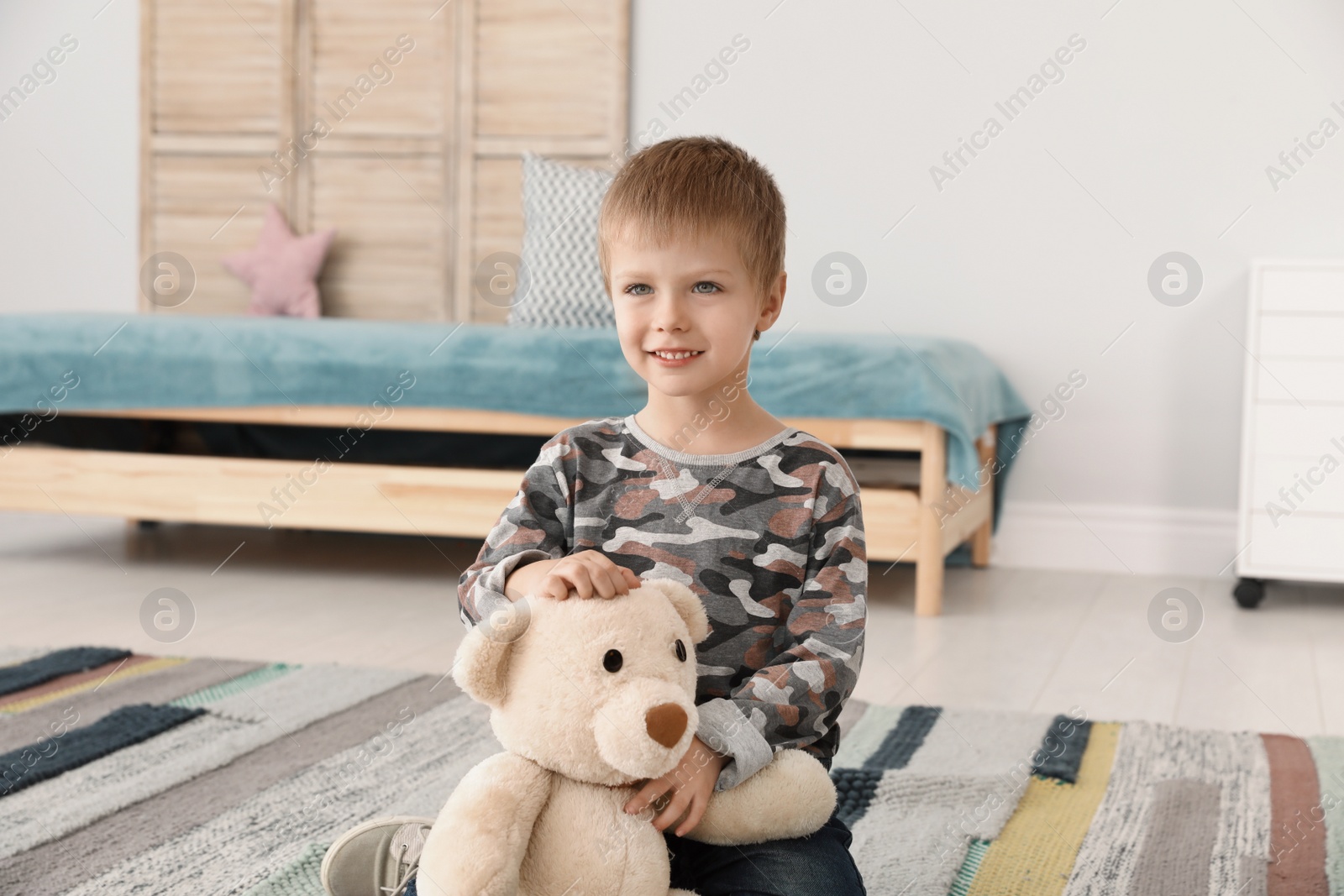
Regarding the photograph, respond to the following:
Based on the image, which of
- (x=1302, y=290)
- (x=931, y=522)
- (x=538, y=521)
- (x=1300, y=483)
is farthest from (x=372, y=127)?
(x=538, y=521)

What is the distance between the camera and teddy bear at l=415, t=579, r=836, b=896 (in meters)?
0.69

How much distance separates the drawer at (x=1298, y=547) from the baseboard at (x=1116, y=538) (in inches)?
12.2

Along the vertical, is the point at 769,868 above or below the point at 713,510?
below

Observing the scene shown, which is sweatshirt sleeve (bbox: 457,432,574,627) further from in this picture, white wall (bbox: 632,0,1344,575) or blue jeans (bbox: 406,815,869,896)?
white wall (bbox: 632,0,1344,575)

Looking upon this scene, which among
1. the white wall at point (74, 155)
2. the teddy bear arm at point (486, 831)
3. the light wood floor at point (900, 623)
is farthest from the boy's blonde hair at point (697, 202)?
the white wall at point (74, 155)

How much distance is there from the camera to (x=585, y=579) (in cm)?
72

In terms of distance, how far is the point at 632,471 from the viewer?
837 millimetres

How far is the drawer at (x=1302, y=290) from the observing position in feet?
6.85

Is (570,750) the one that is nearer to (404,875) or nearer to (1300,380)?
(404,875)

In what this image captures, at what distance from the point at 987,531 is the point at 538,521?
71.8 inches

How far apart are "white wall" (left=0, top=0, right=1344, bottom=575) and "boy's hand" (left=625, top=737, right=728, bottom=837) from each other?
6.39 feet

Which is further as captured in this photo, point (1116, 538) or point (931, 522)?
point (1116, 538)

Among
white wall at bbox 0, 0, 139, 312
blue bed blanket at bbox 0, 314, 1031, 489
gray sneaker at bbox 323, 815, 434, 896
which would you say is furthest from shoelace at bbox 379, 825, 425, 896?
white wall at bbox 0, 0, 139, 312

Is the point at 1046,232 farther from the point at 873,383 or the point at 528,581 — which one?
the point at 528,581
